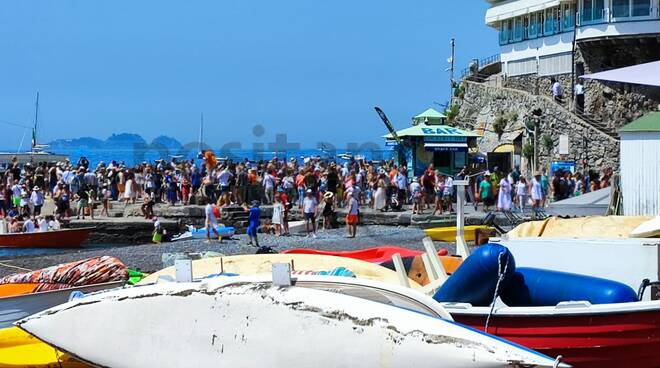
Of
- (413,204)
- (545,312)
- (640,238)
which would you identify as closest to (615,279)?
(640,238)

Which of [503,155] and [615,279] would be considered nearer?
[615,279]

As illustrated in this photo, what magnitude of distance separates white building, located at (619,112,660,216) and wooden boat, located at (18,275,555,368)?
11.4m

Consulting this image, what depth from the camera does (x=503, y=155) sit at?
43.8 meters

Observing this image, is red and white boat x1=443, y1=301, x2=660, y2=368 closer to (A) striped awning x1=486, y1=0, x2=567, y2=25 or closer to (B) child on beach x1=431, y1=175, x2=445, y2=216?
(B) child on beach x1=431, y1=175, x2=445, y2=216

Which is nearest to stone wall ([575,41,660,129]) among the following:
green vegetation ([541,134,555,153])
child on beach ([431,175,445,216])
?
green vegetation ([541,134,555,153])

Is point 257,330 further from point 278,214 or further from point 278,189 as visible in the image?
point 278,189

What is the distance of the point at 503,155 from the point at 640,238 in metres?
34.2

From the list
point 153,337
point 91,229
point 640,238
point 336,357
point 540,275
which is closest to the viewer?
point 336,357

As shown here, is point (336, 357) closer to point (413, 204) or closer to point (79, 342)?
point (79, 342)

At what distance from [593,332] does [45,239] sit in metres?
23.3

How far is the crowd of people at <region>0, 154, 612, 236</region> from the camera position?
95.5 ft

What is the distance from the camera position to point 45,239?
28.8 m

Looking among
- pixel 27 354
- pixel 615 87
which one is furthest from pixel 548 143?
pixel 27 354

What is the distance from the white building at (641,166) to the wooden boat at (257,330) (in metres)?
11.4
